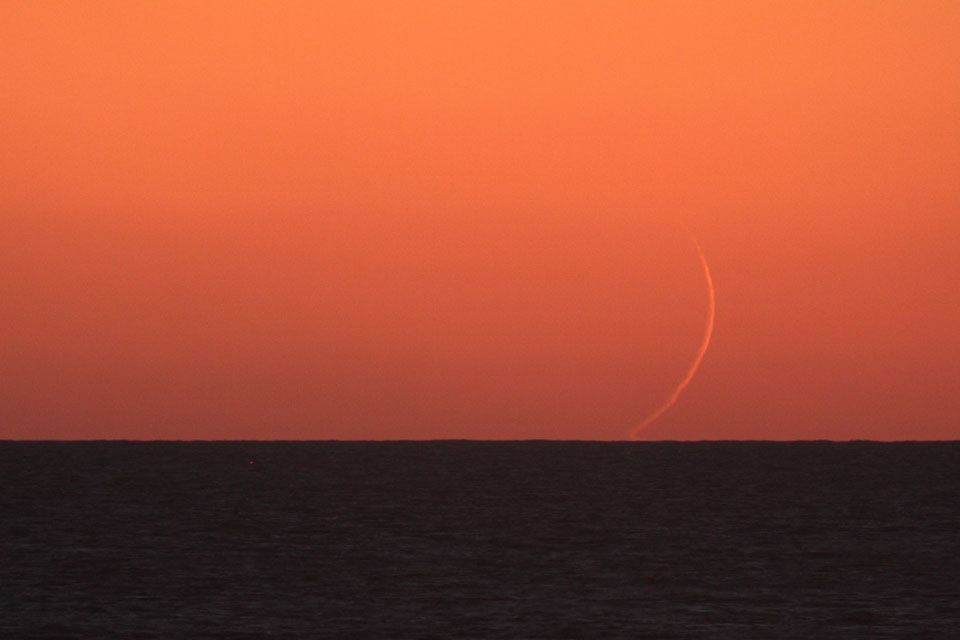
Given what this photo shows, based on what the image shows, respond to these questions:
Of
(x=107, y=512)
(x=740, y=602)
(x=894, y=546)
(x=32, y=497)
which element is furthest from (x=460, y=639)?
(x=32, y=497)

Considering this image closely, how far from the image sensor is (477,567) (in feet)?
262

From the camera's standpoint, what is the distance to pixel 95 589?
7038cm

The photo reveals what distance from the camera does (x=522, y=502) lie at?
143 metres

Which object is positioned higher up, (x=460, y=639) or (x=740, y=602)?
(x=740, y=602)

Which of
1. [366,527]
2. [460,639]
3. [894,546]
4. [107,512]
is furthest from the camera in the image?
[107,512]

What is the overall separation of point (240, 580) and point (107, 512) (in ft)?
173

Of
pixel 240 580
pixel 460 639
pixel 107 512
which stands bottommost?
pixel 460 639

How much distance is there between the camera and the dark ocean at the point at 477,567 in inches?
2382

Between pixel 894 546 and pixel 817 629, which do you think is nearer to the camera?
pixel 817 629

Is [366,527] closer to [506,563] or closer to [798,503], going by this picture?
[506,563]

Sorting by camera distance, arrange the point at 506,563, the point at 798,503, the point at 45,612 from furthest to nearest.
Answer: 1. the point at 798,503
2. the point at 506,563
3. the point at 45,612

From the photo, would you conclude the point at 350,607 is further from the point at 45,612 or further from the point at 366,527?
the point at 366,527

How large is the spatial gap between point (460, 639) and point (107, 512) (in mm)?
72590

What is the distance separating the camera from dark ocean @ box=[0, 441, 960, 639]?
198 ft
